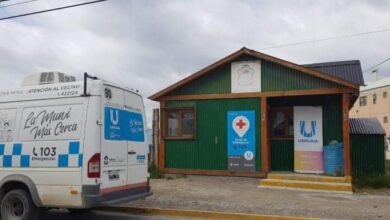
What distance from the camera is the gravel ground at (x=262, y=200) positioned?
10.2 m

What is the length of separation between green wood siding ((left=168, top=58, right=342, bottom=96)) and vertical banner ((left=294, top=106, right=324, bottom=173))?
3.27ft

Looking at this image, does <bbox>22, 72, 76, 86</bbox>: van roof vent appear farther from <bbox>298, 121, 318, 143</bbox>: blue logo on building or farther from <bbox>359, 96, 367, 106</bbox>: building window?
<bbox>359, 96, 367, 106</bbox>: building window

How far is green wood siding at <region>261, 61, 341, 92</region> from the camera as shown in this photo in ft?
52.0

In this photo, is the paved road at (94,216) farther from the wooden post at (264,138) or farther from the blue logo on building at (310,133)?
the blue logo on building at (310,133)

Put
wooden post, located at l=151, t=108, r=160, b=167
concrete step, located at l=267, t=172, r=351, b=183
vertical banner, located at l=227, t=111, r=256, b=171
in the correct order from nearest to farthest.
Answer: concrete step, located at l=267, t=172, r=351, b=183
vertical banner, located at l=227, t=111, r=256, b=171
wooden post, located at l=151, t=108, r=160, b=167

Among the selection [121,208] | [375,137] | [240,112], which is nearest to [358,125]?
[375,137]

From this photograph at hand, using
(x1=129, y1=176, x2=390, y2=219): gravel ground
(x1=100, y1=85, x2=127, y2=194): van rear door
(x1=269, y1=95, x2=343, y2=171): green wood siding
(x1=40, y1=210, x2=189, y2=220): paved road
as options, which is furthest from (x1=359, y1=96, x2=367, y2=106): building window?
(x1=100, y1=85, x2=127, y2=194): van rear door

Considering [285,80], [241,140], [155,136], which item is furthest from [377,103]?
Result: [155,136]

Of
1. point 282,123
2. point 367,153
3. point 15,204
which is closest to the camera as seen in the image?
point 15,204

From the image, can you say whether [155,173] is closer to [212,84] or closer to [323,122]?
[212,84]

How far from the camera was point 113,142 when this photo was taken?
859cm

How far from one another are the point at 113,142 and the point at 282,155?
9.47 m

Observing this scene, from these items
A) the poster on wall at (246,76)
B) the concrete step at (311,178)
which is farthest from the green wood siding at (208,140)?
the concrete step at (311,178)

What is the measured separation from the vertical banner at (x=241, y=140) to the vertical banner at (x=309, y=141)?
1.53m
